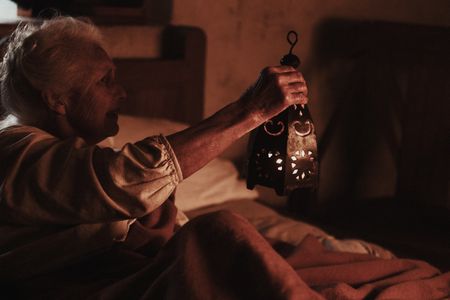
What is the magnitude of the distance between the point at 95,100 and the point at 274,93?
1.37 ft

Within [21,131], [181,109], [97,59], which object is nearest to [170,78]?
[181,109]

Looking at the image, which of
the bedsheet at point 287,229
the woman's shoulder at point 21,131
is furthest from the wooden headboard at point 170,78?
A: the woman's shoulder at point 21,131

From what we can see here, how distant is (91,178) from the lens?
3.63ft

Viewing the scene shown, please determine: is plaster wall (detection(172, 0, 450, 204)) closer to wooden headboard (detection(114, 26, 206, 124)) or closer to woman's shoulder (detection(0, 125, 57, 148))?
wooden headboard (detection(114, 26, 206, 124))

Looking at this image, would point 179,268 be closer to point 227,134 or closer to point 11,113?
point 227,134

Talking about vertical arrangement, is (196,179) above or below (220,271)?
below

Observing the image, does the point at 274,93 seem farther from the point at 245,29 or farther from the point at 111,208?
the point at 245,29

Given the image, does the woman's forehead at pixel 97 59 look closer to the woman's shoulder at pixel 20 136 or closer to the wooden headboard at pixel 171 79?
the woman's shoulder at pixel 20 136

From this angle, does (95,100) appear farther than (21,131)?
Yes

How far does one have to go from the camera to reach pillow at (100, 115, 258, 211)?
210 cm

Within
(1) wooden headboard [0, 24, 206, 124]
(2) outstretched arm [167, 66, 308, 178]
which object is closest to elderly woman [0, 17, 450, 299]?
(2) outstretched arm [167, 66, 308, 178]

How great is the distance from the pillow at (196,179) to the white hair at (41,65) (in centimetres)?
68

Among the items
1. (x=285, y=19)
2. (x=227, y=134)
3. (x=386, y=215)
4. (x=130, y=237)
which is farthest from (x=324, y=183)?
(x=227, y=134)

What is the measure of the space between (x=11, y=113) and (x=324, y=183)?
2.04m
